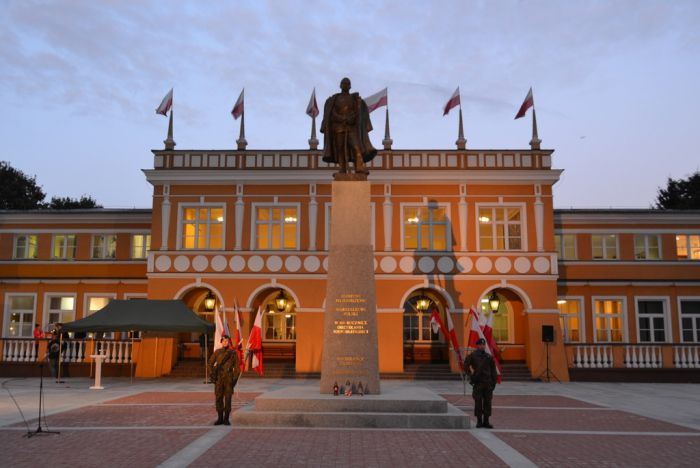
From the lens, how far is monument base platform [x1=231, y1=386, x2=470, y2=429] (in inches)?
468

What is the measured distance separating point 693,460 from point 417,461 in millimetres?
4113

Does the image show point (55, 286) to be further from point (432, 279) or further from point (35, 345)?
point (432, 279)

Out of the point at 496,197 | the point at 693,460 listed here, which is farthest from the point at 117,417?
the point at 496,197

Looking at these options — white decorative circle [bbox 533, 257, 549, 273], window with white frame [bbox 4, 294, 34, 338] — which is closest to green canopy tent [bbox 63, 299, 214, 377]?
window with white frame [bbox 4, 294, 34, 338]

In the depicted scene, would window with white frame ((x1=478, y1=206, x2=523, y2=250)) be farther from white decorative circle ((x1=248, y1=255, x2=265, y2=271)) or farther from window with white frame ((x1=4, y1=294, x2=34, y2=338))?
window with white frame ((x1=4, y1=294, x2=34, y2=338))

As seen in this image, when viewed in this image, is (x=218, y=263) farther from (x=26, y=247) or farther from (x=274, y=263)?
(x=26, y=247)

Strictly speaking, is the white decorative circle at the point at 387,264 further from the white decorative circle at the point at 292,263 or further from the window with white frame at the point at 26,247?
the window with white frame at the point at 26,247

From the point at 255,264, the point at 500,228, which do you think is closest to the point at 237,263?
the point at 255,264

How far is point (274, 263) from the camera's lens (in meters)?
26.1

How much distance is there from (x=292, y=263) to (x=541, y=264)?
32.9 feet

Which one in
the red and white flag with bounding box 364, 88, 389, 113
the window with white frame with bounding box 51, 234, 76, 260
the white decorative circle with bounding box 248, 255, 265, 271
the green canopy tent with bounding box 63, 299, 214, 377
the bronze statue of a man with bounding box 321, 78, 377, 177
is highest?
the red and white flag with bounding box 364, 88, 389, 113

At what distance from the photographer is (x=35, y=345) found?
2502cm

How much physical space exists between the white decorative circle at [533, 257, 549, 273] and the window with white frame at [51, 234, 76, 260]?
816 inches

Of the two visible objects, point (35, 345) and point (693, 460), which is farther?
point (35, 345)
